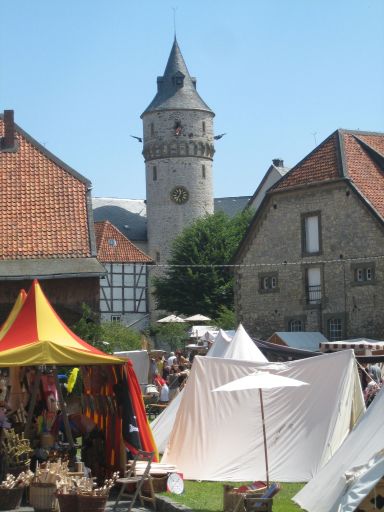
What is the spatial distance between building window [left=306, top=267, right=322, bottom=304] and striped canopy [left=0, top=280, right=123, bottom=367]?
2818cm

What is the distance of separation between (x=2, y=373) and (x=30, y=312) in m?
12.7

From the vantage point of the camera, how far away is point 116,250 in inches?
2840

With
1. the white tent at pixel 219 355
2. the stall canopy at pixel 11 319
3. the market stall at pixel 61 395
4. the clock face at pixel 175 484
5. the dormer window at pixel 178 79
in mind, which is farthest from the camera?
the dormer window at pixel 178 79

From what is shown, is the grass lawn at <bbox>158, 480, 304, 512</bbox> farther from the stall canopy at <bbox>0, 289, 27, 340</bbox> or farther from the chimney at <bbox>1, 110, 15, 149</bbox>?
the chimney at <bbox>1, 110, 15, 149</bbox>

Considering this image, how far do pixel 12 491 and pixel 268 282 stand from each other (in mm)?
32413

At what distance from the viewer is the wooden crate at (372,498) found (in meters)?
11.0

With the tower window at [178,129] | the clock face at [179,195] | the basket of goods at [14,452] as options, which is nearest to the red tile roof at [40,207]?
the basket of goods at [14,452]

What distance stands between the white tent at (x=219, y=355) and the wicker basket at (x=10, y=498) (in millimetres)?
5238

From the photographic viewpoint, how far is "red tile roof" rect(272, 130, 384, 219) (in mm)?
42375

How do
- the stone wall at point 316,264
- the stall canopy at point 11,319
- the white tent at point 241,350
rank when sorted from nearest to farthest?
the stall canopy at point 11,319, the white tent at point 241,350, the stone wall at point 316,264

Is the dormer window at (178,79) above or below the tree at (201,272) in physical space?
above

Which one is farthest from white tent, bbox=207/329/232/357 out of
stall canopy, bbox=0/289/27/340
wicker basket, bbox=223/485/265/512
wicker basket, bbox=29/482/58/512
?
wicker basket, bbox=223/485/265/512

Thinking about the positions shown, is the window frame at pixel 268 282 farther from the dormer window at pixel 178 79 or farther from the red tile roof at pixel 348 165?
the dormer window at pixel 178 79

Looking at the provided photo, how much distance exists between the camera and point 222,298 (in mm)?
63531
